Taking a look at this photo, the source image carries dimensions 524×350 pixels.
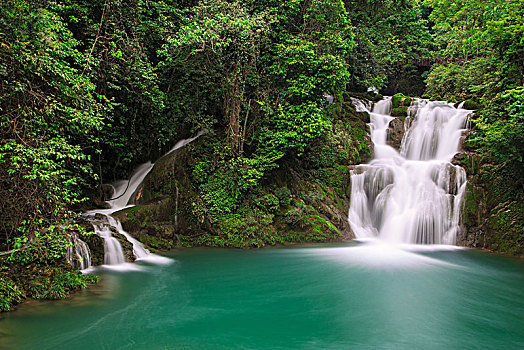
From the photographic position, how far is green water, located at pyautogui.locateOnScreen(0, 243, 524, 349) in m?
4.17

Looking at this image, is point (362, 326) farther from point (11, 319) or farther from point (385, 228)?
point (385, 228)

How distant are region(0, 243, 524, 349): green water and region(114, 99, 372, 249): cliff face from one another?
1.70m

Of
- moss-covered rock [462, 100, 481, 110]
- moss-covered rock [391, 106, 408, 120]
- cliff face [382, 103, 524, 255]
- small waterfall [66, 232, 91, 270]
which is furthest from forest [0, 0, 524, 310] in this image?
moss-covered rock [391, 106, 408, 120]

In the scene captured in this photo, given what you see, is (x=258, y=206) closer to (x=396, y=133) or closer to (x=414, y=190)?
(x=414, y=190)

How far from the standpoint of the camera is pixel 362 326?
4.72 metres

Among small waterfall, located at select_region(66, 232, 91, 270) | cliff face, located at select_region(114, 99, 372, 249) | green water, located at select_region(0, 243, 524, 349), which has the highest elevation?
cliff face, located at select_region(114, 99, 372, 249)

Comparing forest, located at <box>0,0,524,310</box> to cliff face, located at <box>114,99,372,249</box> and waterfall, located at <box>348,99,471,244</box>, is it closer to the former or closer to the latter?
cliff face, located at <box>114,99,372,249</box>

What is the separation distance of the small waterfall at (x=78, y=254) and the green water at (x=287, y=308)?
0.75 m

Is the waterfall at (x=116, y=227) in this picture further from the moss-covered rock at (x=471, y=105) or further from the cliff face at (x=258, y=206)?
the moss-covered rock at (x=471, y=105)

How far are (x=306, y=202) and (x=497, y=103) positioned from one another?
24.3ft

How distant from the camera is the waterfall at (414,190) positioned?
36.1 feet

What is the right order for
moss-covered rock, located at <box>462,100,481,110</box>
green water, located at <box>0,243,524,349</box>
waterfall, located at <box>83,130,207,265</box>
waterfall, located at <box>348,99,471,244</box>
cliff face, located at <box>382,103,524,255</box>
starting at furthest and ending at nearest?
moss-covered rock, located at <box>462,100,481,110</box> → waterfall, located at <box>348,99,471,244</box> → cliff face, located at <box>382,103,524,255</box> → waterfall, located at <box>83,130,207,265</box> → green water, located at <box>0,243,524,349</box>

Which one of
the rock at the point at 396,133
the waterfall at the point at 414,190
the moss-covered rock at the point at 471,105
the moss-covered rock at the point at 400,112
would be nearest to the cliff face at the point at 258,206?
the waterfall at the point at 414,190

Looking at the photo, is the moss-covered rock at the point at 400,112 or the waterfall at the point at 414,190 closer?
the waterfall at the point at 414,190
